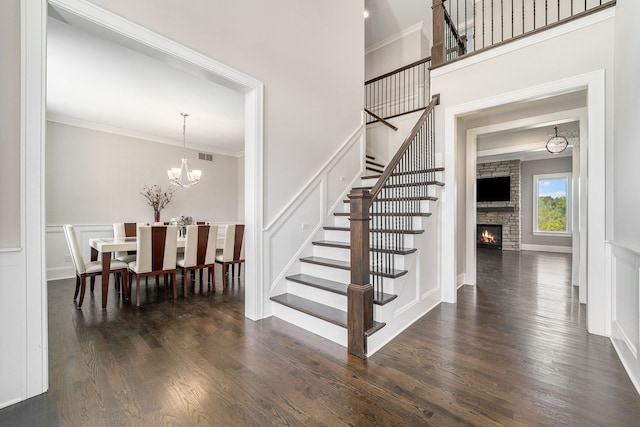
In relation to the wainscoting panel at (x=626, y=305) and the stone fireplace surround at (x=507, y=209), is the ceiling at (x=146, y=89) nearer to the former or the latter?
the wainscoting panel at (x=626, y=305)

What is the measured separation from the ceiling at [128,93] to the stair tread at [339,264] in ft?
7.12

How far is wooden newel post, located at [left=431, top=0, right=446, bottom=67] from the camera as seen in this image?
3.51m

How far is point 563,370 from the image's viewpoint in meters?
1.87

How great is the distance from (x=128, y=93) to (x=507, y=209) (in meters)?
9.86

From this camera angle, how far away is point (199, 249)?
3926 mm

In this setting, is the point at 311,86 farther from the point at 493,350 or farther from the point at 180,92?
the point at 493,350

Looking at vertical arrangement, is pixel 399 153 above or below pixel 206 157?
below

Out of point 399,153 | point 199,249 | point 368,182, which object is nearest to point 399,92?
point 368,182

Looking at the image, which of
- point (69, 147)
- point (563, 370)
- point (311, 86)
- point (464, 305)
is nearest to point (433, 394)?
point (563, 370)

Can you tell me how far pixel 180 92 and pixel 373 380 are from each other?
4470 millimetres

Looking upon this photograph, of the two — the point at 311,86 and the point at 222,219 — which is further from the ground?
the point at 311,86

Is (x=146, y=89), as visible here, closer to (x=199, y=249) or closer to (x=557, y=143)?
(x=199, y=249)

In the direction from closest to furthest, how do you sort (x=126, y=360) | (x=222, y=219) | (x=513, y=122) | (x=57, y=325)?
(x=126, y=360) → (x=57, y=325) → (x=513, y=122) → (x=222, y=219)

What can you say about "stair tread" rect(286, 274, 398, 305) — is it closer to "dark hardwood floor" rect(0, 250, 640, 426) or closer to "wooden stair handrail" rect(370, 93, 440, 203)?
"dark hardwood floor" rect(0, 250, 640, 426)
